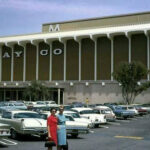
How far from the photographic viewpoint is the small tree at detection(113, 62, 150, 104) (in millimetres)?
55250

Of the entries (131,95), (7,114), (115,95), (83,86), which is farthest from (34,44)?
(7,114)

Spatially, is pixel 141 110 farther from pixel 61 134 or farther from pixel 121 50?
pixel 61 134

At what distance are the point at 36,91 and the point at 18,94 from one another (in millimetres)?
10537

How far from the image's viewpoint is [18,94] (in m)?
73.2

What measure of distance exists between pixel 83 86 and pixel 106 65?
5.66 metres

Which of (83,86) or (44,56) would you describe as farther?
(44,56)

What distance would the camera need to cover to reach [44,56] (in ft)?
235

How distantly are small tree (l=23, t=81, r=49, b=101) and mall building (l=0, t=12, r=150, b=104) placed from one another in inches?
126

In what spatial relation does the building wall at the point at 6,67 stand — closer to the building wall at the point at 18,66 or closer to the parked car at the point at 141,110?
the building wall at the point at 18,66

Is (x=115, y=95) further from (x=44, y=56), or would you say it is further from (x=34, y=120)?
(x=34, y=120)

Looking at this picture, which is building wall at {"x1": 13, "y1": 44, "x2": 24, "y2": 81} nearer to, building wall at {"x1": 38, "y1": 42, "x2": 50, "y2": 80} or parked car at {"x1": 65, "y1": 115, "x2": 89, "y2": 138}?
building wall at {"x1": 38, "y1": 42, "x2": 50, "y2": 80}

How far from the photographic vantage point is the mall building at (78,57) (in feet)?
208

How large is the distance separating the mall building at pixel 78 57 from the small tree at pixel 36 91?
3205 mm

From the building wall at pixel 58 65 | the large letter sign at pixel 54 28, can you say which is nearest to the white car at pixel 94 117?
the building wall at pixel 58 65
